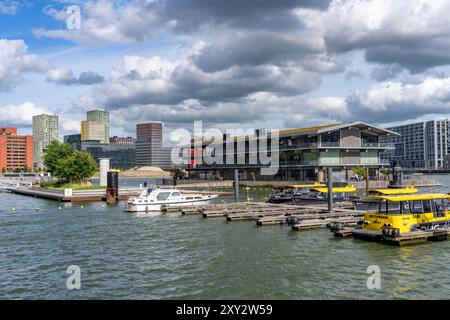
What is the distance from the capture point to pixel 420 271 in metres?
23.8

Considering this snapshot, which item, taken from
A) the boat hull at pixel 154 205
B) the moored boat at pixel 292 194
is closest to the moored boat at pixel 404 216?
the moored boat at pixel 292 194

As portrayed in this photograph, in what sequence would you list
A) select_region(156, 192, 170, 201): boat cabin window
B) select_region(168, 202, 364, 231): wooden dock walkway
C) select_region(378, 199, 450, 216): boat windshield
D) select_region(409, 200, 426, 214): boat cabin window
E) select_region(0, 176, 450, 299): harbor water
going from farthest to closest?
select_region(156, 192, 170, 201): boat cabin window, select_region(168, 202, 364, 231): wooden dock walkway, select_region(409, 200, 426, 214): boat cabin window, select_region(378, 199, 450, 216): boat windshield, select_region(0, 176, 450, 299): harbor water

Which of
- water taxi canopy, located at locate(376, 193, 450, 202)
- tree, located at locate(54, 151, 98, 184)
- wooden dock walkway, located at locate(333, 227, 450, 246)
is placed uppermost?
tree, located at locate(54, 151, 98, 184)

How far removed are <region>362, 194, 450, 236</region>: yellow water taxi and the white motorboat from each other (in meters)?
30.2

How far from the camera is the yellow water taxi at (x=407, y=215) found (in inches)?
1222

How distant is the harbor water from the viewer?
21.0 meters

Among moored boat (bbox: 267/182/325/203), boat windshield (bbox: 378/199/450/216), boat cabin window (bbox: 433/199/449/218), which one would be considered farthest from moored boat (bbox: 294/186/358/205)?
boat windshield (bbox: 378/199/450/216)

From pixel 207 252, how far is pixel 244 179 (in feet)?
299

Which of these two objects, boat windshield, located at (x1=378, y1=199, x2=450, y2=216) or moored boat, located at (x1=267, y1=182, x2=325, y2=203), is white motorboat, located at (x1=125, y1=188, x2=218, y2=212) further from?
boat windshield, located at (x1=378, y1=199, x2=450, y2=216)

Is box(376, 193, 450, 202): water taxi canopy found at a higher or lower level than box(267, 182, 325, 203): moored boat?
higher

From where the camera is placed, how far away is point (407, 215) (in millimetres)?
31578

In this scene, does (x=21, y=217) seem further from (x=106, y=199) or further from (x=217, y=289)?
(x=217, y=289)
